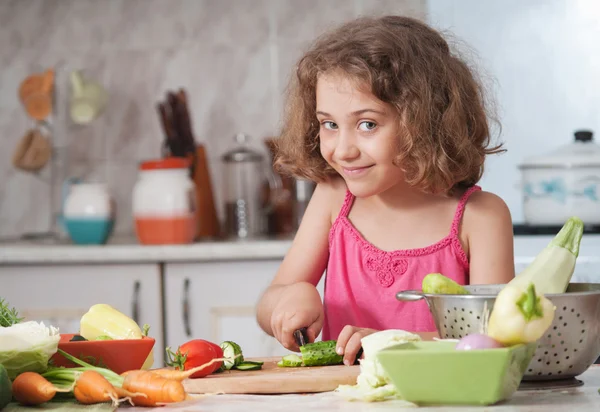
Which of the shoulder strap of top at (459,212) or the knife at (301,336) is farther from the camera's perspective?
the shoulder strap of top at (459,212)

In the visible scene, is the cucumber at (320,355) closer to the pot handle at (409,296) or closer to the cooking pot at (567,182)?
the pot handle at (409,296)

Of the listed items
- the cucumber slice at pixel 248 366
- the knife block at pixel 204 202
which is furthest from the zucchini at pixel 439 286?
the knife block at pixel 204 202

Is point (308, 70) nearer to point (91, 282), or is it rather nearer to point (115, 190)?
point (91, 282)

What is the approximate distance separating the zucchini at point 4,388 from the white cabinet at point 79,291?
1476 mm

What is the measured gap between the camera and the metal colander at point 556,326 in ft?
3.08

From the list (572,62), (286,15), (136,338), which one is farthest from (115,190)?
(136,338)

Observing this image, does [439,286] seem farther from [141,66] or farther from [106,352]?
[141,66]

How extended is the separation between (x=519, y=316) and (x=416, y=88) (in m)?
0.62

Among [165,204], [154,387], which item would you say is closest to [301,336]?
[154,387]

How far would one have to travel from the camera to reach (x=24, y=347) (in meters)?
0.97

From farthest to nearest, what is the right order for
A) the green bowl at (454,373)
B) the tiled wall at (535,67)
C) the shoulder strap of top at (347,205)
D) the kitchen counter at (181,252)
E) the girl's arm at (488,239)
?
the tiled wall at (535,67)
the kitchen counter at (181,252)
the shoulder strap of top at (347,205)
the girl's arm at (488,239)
the green bowl at (454,373)

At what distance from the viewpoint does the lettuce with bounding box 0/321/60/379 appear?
968mm

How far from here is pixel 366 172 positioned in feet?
4.48

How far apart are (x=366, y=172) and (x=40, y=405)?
0.61 m
